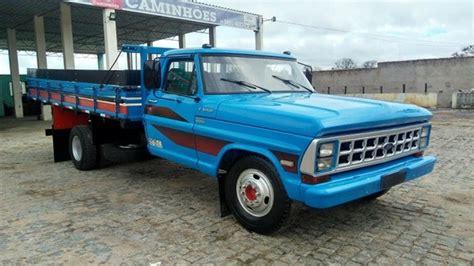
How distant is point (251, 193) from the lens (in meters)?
4.10

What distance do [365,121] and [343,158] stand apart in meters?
0.41

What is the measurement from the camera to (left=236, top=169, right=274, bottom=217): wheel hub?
3.93 metres

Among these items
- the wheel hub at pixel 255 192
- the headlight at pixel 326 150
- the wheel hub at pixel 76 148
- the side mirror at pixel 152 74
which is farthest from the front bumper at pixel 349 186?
the wheel hub at pixel 76 148

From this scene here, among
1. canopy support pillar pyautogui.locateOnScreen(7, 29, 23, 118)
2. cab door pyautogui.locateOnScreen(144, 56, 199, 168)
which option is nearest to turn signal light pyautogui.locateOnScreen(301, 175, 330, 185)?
cab door pyautogui.locateOnScreen(144, 56, 199, 168)

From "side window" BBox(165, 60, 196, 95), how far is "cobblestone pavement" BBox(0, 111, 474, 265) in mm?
1557

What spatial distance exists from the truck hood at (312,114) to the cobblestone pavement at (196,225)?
1205mm

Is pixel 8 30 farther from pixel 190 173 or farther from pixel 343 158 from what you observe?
pixel 343 158

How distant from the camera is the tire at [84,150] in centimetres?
713

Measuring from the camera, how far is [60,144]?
26.5ft

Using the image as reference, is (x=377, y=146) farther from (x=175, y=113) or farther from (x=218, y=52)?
(x=175, y=113)

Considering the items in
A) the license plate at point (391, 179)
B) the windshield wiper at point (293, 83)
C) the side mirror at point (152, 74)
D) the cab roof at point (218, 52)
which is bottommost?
the license plate at point (391, 179)

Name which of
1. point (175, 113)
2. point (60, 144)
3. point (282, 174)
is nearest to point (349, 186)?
point (282, 174)

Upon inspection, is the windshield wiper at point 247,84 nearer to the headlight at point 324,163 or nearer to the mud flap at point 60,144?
the headlight at point 324,163

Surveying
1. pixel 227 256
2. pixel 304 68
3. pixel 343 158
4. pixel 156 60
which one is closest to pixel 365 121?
pixel 343 158
